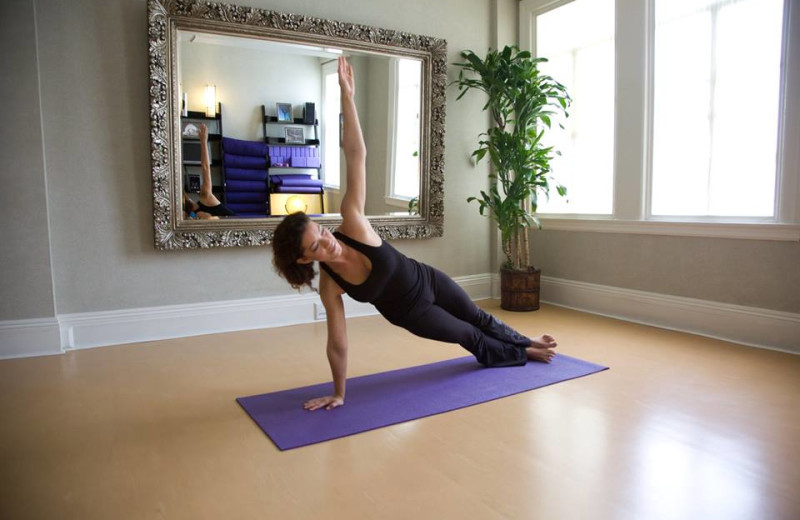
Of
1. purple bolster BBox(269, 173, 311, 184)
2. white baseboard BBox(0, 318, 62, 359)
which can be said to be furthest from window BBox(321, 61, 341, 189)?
white baseboard BBox(0, 318, 62, 359)

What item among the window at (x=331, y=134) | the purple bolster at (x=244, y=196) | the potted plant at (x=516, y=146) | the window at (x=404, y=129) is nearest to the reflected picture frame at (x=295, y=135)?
the window at (x=331, y=134)

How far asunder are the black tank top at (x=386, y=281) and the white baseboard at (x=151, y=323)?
1597 mm

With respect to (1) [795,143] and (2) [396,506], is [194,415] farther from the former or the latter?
(1) [795,143]

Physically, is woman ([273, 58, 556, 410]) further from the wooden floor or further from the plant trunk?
the plant trunk

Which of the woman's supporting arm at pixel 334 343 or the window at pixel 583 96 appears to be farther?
the window at pixel 583 96

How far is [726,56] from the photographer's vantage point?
11.2 ft

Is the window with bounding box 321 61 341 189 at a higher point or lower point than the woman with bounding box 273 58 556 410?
higher

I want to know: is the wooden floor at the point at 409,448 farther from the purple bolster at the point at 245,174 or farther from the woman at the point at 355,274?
the purple bolster at the point at 245,174

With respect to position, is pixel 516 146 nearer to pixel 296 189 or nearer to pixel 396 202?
pixel 396 202

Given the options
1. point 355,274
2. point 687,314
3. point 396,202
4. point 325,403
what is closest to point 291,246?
point 355,274

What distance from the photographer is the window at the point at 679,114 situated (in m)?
3.21

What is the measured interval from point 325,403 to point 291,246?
0.72 meters

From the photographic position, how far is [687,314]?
147 inches

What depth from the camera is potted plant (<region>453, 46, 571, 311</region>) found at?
14.2 feet
